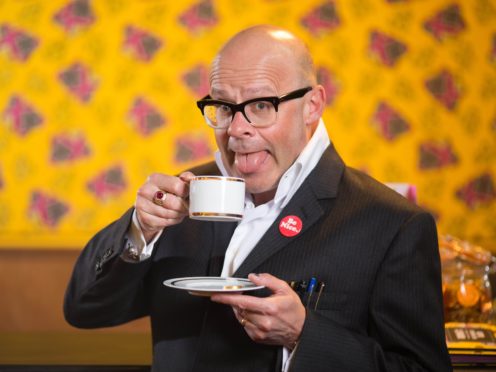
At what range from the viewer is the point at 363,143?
4.90 meters

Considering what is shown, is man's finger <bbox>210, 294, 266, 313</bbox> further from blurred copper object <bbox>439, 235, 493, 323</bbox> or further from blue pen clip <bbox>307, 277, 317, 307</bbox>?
blurred copper object <bbox>439, 235, 493, 323</bbox>

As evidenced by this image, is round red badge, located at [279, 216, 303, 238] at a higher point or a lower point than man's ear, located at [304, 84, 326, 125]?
lower

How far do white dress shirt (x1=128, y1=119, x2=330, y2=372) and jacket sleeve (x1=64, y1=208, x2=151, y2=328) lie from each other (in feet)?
0.13

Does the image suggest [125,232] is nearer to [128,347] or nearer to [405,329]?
[128,347]

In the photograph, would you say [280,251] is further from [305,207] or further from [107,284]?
[107,284]

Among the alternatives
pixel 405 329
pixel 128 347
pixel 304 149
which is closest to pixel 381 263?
pixel 405 329

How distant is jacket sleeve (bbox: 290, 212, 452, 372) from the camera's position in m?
1.45

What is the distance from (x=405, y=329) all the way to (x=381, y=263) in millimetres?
145

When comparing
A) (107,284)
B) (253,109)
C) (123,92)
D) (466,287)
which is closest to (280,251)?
(253,109)

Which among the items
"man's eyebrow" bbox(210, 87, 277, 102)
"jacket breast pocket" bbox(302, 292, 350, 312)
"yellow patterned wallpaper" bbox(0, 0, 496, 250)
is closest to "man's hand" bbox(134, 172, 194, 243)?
"man's eyebrow" bbox(210, 87, 277, 102)

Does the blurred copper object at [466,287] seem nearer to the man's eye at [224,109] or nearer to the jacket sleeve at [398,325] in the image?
the jacket sleeve at [398,325]

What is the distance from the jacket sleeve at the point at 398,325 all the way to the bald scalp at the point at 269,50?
0.42 metres

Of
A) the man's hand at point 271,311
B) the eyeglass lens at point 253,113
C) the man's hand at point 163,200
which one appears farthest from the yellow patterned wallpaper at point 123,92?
the man's hand at point 271,311

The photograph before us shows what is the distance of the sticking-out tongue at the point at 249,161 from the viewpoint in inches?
65.8
